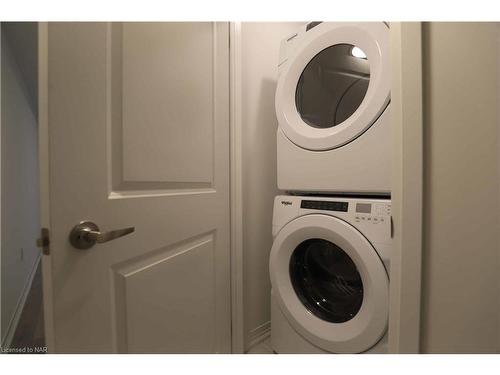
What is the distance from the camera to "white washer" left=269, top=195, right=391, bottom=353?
0.65 m

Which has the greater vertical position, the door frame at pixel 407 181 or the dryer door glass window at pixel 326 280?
the door frame at pixel 407 181

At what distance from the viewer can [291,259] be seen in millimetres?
876

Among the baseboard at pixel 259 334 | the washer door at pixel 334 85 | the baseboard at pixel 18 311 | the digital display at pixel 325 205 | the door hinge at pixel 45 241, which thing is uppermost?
the washer door at pixel 334 85

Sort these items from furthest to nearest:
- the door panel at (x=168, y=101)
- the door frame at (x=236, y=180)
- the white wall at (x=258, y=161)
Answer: the white wall at (x=258, y=161)
the door frame at (x=236, y=180)
the door panel at (x=168, y=101)

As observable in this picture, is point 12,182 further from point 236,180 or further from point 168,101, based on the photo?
point 236,180

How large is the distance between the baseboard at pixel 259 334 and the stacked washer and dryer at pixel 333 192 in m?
0.15

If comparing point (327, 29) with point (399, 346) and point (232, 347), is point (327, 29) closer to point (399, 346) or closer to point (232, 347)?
point (399, 346)

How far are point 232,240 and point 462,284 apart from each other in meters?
0.71

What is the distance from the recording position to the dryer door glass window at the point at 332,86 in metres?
0.76

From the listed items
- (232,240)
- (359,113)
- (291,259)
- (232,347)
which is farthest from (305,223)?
(232,347)

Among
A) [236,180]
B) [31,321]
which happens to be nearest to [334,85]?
[236,180]

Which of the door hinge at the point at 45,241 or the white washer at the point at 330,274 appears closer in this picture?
the door hinge at the point at 45,241

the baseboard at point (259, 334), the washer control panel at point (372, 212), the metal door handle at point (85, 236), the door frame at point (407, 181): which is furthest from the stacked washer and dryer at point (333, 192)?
the metal door handle at point (85, 236)

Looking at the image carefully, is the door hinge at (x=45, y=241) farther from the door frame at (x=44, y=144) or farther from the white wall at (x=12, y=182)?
the white wall at (x=12, y=182)
